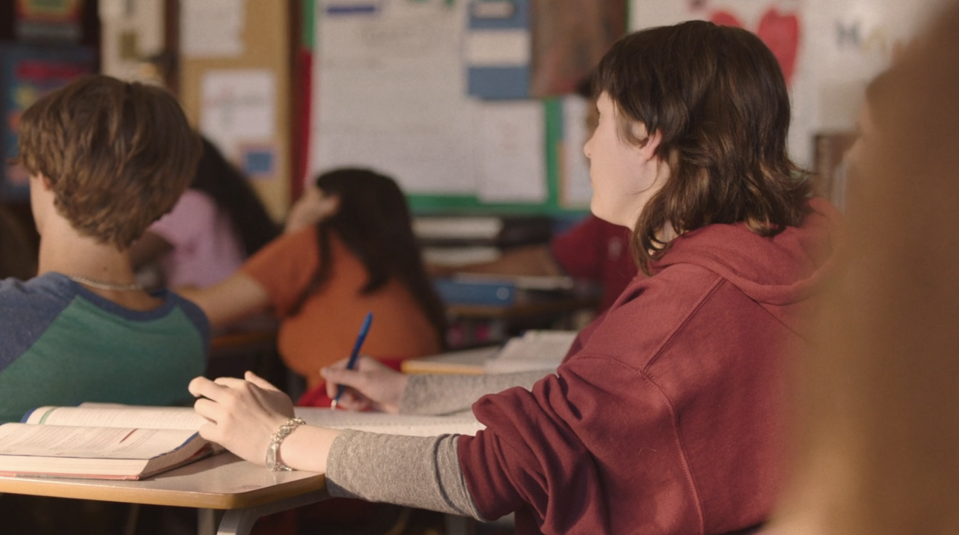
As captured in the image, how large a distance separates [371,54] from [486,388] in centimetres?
340

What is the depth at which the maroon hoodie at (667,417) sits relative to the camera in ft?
3.90

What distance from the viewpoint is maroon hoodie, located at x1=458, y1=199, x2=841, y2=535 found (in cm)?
119

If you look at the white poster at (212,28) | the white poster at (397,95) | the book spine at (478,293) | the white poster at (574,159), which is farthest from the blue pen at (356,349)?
the white poster at (212,28)

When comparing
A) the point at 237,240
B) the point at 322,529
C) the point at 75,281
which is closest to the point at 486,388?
the point at 322,529

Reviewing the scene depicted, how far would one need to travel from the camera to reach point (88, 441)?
1.36 m

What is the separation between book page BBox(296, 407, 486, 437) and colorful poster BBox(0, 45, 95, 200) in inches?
150

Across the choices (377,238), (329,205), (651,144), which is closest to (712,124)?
(651,144)

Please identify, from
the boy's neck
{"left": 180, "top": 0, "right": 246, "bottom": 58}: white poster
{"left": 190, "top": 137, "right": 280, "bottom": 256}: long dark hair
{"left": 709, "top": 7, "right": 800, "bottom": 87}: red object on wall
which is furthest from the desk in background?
the boy's neck

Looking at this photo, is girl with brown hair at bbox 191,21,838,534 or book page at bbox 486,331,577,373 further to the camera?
book page at bbox 486,331,577,373

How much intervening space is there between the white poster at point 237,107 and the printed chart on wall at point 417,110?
0.24 meters

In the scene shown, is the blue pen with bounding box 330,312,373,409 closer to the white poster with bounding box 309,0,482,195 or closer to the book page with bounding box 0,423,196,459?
the book page with bounding box 0,423,196,459

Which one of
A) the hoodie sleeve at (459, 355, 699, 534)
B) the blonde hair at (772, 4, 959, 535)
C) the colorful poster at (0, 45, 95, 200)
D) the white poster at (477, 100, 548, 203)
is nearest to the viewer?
the blonde hair at (772, 4, 959, 535)

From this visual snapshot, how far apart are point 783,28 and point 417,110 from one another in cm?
162

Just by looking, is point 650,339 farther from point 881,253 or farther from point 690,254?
point 881,253
